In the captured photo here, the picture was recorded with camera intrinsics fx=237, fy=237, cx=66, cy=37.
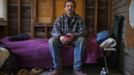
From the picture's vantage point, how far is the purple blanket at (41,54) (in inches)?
159

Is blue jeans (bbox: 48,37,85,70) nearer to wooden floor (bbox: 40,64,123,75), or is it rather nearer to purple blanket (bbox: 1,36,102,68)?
purple blanket (bbox: 1,36,102,68)

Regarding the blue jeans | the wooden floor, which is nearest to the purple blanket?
the wooden floor

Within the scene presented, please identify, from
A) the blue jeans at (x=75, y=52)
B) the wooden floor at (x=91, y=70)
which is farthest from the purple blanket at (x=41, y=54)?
the blue jeans at (x=75, y=52)

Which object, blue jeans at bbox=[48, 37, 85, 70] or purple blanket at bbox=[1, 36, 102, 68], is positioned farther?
purple blanket at bbox=[1, 36, 102, 68]

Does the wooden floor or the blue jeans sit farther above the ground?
the blue jeans

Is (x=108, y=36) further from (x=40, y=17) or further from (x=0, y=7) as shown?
Result: (x=0, y=7)

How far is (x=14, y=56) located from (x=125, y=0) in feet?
6.75

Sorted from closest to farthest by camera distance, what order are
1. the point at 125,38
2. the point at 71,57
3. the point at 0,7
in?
1. the point at 125,38
2. the point at 71,57
3. the point at 0,7

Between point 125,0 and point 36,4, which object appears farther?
point 36,4

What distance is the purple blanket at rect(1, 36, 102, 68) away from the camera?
13.3 ft

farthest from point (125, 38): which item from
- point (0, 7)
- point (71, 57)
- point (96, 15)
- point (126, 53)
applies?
point (0, 7)

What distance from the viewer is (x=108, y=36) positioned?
13.8 feet

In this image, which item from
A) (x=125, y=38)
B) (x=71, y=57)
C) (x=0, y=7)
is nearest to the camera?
(x=125, y=38)

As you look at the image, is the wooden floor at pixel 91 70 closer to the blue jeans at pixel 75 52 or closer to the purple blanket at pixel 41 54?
the purple blanket at pixel 41 54
